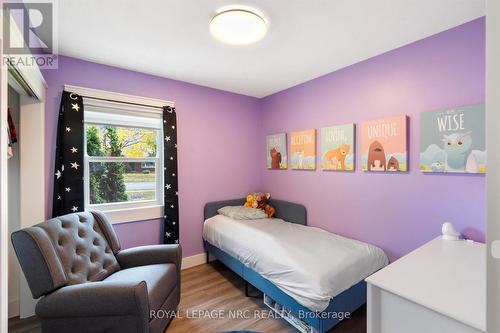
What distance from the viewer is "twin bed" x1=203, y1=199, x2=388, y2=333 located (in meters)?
1.66

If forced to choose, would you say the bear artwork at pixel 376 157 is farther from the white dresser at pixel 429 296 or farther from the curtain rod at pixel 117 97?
the curtain rod at pixel 117 97

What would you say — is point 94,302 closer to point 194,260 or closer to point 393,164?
point 194,260

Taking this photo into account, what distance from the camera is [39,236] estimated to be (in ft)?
4.90

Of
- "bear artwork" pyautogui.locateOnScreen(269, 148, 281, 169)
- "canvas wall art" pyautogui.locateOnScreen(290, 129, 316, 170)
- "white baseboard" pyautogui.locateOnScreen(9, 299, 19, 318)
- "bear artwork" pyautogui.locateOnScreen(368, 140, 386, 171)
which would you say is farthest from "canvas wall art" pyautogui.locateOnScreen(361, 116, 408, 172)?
"white baseboard" pyautogui.locateOnScreen(9, 299, 19, 318)

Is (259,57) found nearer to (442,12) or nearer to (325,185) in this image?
(442,12)

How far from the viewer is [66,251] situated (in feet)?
5.51

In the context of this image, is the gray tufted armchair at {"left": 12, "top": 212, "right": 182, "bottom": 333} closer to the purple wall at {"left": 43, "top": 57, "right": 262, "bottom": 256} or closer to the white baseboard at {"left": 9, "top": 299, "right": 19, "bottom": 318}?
the purple wall at {"left": 43, "top": 57, "right": 262, "bottom": 256}

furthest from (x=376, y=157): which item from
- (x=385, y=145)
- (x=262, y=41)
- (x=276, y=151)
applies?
(x=262, y=41)

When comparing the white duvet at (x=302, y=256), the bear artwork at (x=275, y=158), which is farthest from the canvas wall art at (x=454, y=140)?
the bear artwork at (x=275, y=158)

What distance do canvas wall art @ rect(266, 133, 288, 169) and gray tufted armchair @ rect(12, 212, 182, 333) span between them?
80.1 inches

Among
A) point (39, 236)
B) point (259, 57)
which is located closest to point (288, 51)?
point (259, 57)

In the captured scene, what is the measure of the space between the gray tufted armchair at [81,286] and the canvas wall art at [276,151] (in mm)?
2036

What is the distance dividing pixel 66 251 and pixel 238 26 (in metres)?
2.06

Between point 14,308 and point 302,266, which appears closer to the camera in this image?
point 302,266
